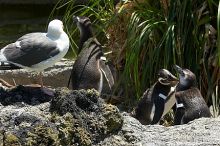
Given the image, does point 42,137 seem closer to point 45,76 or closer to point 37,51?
point 37,51

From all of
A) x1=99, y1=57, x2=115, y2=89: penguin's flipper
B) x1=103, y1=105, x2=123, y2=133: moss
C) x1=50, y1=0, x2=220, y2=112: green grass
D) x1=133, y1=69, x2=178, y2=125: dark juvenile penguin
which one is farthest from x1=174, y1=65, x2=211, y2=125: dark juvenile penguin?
x1=103, y1=105, x2=123, y2=133: moss

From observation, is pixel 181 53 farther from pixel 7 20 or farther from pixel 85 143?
pixel 7 20

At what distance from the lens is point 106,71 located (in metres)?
6.84

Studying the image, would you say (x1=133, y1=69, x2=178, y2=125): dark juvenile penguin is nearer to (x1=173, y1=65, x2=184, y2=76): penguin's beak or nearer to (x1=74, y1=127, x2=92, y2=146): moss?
(x1=173, y1=65, x2=184, y2=76): penguin's beak

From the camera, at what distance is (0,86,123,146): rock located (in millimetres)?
2676

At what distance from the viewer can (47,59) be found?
5.41 m

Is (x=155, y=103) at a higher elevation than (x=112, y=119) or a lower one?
lower

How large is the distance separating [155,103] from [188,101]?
439 mm

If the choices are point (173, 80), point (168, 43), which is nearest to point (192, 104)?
point (173, 80)

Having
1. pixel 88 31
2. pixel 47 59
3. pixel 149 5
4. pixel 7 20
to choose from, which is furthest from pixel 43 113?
pixel 7 20

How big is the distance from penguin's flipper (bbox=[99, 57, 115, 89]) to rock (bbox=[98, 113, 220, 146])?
3751mm

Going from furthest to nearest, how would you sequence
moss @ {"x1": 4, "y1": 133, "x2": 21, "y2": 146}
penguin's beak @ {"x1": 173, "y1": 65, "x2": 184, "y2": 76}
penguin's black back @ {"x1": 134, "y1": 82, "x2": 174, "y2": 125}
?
penguin's black back @ {"x1": 134, "y1": 82, "x2": 174, "y2": 125} < penguin's beak @ {"x1": 173, "y1": 65, "x2": 184, "y2": 76} < moss @ {"x1": 4, "y1": 133, "x2": 21, "y2": 146}

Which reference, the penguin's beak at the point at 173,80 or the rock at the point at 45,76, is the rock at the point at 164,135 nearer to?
the penguin's beak at the point at 173,80

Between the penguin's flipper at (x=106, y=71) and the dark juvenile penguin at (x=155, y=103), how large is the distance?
810mm
